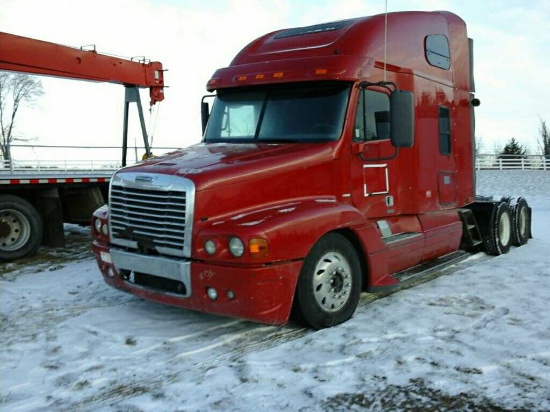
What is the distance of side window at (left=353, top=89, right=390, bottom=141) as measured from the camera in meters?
5.96

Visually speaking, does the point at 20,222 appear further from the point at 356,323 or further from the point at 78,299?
the point at 356,323

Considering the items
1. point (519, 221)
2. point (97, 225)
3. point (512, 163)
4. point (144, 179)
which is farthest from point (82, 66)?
point (512, 163)

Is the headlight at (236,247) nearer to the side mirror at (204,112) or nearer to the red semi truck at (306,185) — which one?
the red semi truck at (306,185)

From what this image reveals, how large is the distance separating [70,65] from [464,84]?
289 inches

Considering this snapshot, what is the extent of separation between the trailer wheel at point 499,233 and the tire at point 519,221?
0.25m

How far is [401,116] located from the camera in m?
5.91

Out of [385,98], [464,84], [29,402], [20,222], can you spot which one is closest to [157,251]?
[29,402]

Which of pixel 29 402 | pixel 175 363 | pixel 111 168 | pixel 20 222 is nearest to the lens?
pixel 29 402

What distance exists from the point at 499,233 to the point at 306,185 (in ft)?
15.9

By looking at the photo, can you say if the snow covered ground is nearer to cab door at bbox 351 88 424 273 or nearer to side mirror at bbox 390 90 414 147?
cab door at bbox 351 88 424 273

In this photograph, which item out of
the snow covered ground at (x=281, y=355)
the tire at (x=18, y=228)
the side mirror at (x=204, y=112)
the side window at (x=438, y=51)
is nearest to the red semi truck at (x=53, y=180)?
the tire at (x=18, y=228)

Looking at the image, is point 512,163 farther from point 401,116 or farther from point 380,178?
point 401,116

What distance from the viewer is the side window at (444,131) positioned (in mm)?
7547

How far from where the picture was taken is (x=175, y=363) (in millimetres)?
4504
